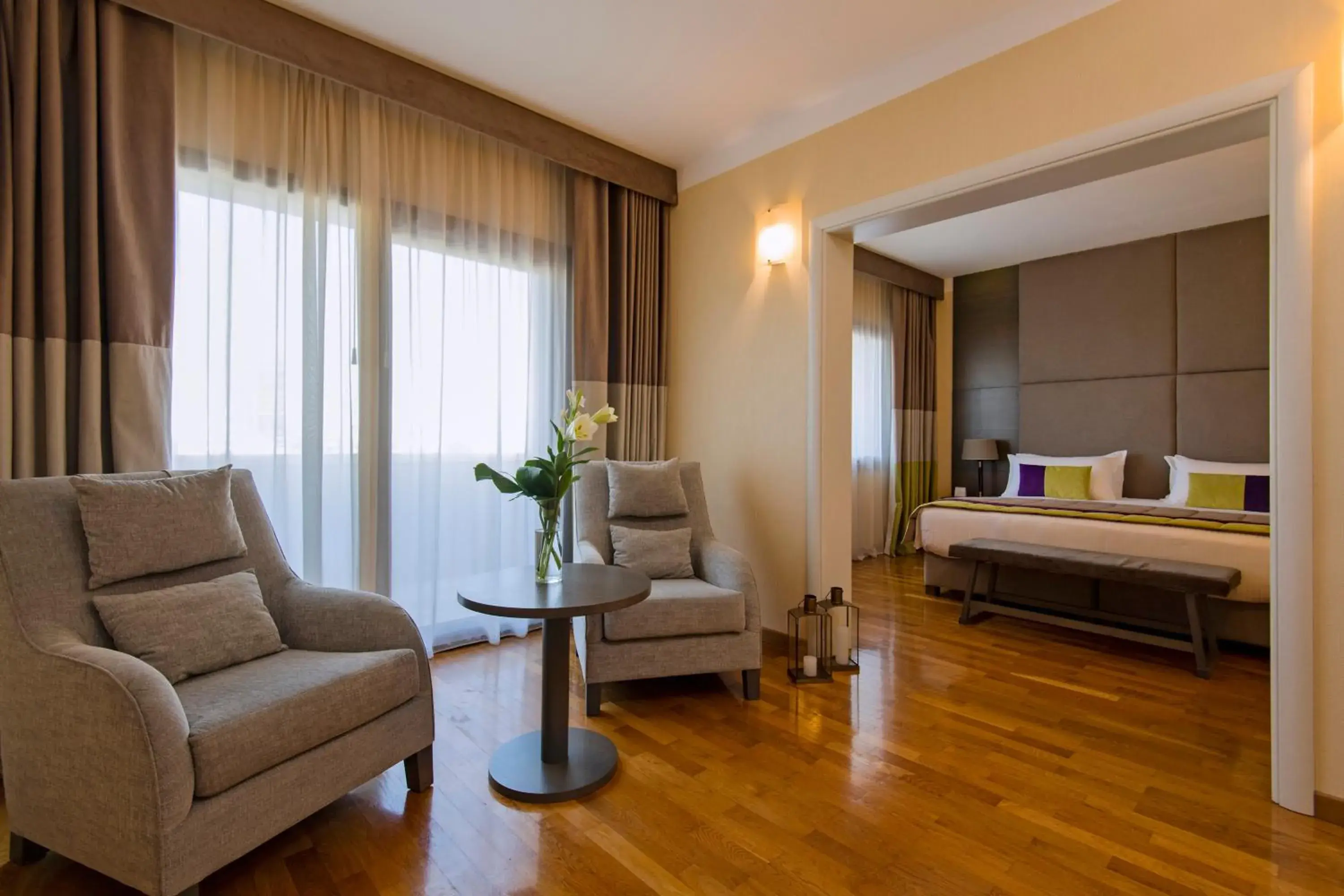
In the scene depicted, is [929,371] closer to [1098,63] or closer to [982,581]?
[982,581]

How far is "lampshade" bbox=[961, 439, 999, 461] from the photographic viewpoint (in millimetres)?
5945

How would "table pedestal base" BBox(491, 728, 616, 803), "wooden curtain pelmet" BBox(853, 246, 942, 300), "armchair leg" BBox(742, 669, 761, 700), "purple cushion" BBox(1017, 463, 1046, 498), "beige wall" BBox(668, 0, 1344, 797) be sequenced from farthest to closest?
"wooden curtain pelmet" BBox(853, 246, 942, 300) → "purple cushion" BBox(1017, 463, 1046, 498) → "armchair leg" BBox(742, 669, 761, 700) → "table pedestal base" BBox(491, 728, 616, 803) → "beige wall" BBox(668, 0, 1344, 797)

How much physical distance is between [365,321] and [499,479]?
1.38 metres

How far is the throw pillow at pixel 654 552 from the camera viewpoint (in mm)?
3027

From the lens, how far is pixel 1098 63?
2312 mm

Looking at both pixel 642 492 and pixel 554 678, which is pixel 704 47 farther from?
pixel 554 678

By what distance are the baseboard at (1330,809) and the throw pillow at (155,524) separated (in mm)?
3370

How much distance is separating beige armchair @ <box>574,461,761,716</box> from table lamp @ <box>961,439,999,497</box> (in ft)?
13.1

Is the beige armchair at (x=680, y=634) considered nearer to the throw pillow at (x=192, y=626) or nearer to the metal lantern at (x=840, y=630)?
the metal lantern at (x=840, y=630)

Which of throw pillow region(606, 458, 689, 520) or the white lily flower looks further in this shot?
throw pillow region(606, 458, 689, 520)

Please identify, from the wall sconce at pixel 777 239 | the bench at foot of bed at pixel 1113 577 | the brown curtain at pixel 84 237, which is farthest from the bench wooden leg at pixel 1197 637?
the brown curtain at pixel 84 237

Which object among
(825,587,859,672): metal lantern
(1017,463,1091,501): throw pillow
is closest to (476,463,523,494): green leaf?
(825,587,859,672): metal lantern

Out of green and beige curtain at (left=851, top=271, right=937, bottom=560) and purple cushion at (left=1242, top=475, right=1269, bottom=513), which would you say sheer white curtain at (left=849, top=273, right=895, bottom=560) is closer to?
green and beige curtain at (left=851, top=271, right=937, bottom=560)

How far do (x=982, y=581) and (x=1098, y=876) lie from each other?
2874mm
